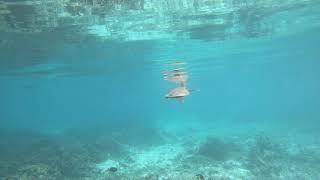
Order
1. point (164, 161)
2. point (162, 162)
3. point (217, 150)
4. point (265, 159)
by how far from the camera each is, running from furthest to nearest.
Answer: point (217, 150)
point (164, 161)
point (162, 162)
point (265, 159)

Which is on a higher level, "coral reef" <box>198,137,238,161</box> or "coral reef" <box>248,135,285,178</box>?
"coral reef" <box>248,135,285,178</box>

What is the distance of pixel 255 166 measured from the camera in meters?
22.6

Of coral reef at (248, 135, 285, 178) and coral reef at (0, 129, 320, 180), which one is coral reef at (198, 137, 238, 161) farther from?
coral reef at (248, 135, 285, 178)

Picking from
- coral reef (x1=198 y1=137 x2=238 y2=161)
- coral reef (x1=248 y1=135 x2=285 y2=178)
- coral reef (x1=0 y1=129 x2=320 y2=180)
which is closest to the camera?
coral reef (x1=0 y1=129 x2=320 y2=180)

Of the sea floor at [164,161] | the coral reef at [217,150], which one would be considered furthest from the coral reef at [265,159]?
the coral reef at [217,150]

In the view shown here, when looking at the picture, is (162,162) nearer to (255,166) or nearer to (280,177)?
(255,166)

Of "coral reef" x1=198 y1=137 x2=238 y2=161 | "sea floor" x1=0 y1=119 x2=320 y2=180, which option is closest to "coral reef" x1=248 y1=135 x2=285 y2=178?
"sea floor" x1=0 y1=119 x2=320 y2=180

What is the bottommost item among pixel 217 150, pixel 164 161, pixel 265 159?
pixel 164 161

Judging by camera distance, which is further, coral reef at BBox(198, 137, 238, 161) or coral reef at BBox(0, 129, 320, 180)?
coral reef at BBox(198, 137, 238, 161)

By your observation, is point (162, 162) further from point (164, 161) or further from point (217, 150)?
point (217, 150)

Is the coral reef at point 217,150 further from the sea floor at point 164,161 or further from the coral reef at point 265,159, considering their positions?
the coral reef at point 265,159

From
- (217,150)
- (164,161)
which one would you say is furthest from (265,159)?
(164,161)

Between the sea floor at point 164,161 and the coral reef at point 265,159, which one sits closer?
the sea floor at point 164,161

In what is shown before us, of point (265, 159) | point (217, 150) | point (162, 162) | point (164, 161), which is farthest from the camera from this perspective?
point (217, 150)
